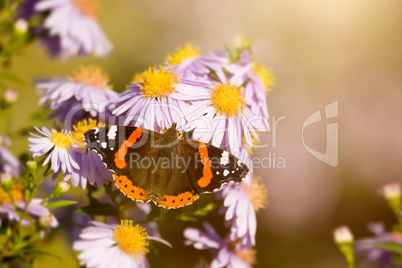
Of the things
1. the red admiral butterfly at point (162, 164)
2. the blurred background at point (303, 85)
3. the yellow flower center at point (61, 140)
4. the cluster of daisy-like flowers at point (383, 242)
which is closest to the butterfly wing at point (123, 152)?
the red admiral butterfly at point (162, 164)

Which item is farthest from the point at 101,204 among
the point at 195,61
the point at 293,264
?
the point at 293,264

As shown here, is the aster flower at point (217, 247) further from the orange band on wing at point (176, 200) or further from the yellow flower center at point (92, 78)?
the yellow flower center at point (92, 78)

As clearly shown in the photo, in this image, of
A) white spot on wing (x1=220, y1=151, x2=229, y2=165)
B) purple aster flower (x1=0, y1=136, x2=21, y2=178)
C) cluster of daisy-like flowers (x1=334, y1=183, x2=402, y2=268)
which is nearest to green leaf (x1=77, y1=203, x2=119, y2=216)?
white spot on wing (x1=220, y1=151, x2=229, y2=165)

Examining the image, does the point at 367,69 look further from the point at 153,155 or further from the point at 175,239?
the point at 153,155

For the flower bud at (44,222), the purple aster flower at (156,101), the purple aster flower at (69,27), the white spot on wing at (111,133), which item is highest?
the purple aster flower at (69,27)

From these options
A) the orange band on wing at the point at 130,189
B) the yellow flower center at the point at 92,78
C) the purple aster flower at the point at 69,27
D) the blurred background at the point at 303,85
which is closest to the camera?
the orange band on wing at the point at 130,189

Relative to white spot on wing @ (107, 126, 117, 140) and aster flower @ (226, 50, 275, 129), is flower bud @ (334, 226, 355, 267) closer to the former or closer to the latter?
aster flower @ (226, 50, 275, 129)

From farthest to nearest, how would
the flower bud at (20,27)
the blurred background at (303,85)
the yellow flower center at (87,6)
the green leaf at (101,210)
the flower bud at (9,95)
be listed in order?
the blurred background at (303,85) < the yellow flower center at (87,6) < the flower bud at (20,27) < the flower bud at (9,95) < the green leaf at (101,210)
